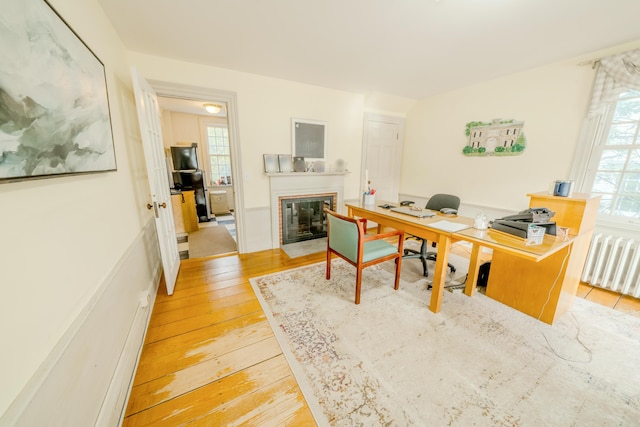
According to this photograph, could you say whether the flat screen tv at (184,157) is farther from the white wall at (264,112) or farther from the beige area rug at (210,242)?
the white wall at (264,112)

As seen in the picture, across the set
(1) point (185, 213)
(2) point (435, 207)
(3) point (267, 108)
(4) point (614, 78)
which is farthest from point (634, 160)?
(1) point (185, 213)

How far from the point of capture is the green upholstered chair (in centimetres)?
191

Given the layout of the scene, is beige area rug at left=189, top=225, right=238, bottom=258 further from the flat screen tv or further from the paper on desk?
the paper on desk

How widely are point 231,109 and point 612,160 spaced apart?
13.5 ft

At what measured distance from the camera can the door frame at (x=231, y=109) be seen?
95.3 inches

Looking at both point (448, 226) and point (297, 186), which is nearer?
point (448, 226)

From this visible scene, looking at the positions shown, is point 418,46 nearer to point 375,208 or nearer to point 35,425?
point 375,208

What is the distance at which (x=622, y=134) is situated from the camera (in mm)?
2150

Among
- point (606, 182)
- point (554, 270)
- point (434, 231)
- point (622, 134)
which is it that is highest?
point (622, 134)

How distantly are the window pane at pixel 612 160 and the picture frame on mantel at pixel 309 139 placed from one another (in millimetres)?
3062

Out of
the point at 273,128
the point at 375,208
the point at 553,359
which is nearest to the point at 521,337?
the point at 553,359

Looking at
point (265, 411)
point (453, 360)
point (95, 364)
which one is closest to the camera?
point (95, 364)

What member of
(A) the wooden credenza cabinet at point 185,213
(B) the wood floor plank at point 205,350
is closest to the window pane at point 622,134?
(B) the wood floor plank at point 205,350

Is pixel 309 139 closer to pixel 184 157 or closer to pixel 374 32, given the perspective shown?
pixel 374 32
